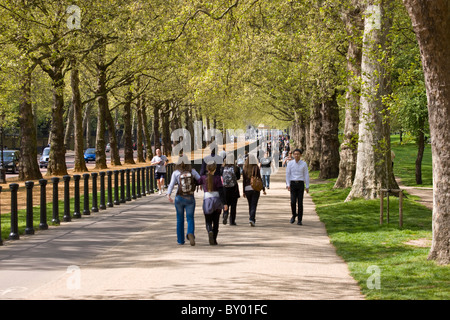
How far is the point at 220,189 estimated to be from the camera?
49.9 feet

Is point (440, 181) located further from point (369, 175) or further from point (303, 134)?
point (303, 134)

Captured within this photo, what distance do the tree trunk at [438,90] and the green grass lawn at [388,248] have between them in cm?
52

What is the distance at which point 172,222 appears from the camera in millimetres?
16938

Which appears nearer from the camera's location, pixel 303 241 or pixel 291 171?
pixel 303 241

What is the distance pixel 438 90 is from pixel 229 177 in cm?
678

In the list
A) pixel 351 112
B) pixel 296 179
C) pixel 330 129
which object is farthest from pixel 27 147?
pixel 296 179

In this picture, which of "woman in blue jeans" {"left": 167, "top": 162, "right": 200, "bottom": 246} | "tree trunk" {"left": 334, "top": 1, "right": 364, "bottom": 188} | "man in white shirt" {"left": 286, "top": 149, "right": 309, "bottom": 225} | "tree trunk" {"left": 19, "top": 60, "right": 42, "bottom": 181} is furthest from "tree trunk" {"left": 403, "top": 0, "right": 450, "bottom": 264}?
"tree trunk" {"left": 19, "top": 60, "right": 42, "bottom": 181}

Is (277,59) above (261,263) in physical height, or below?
above

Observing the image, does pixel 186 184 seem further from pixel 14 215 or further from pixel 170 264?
pixel 14 215

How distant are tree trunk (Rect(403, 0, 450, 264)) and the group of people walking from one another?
4076mm

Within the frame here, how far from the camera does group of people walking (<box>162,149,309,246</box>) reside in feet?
42.2
